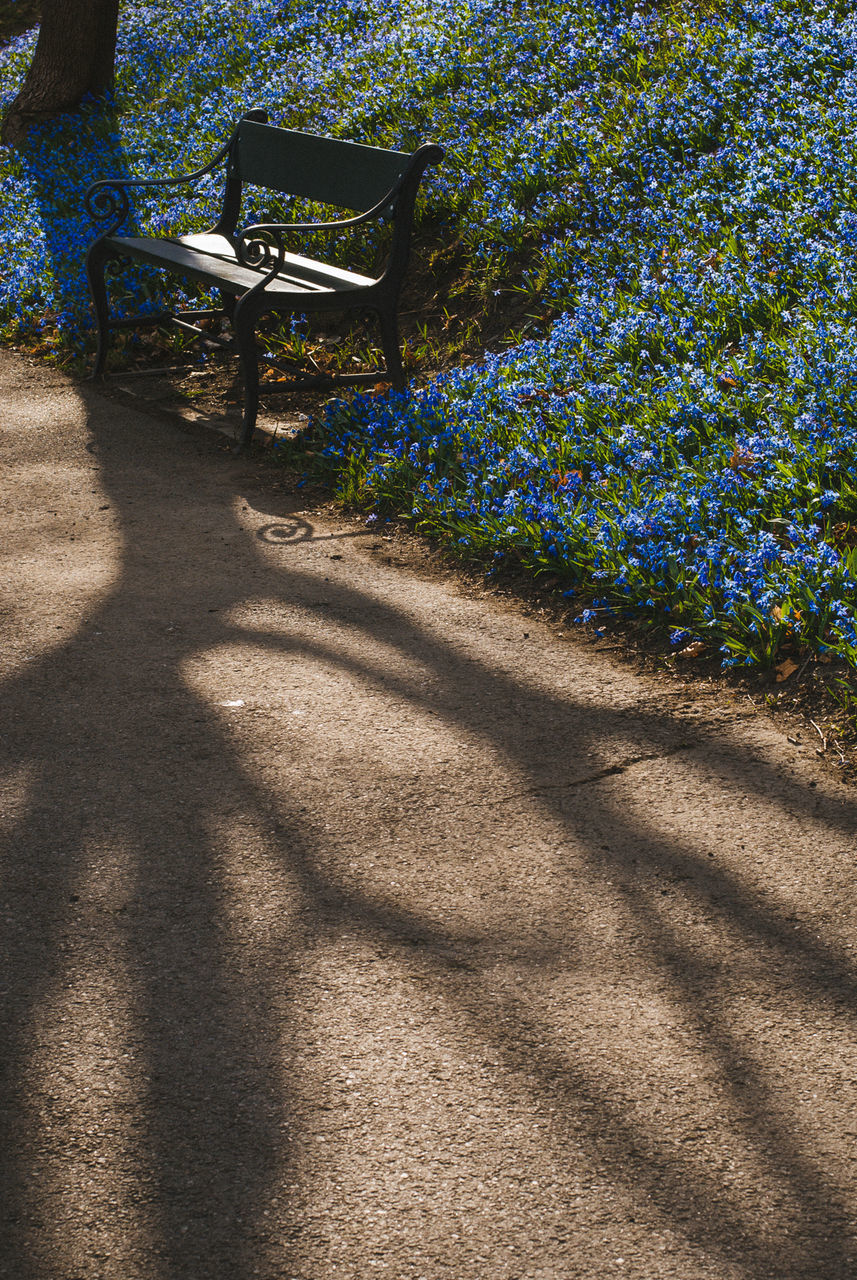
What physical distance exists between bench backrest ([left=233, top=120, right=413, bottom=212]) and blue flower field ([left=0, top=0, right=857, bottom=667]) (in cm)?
94

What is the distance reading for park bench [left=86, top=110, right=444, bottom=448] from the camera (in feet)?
17.4

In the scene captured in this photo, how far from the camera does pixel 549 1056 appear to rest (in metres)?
2.14

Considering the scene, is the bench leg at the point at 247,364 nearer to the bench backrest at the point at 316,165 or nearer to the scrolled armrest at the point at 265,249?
the scrolled armrest at the point at 265,249

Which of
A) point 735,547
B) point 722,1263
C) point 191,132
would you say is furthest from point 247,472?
point 191,132

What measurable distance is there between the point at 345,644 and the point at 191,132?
760cm

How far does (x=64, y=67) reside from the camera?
34.5 ft

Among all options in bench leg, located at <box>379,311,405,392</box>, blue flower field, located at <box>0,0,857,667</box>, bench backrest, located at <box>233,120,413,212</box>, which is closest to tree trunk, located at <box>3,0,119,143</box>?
blue flower field, located at <box>0,0,857,667</box>

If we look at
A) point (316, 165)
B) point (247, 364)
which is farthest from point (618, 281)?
point (247, 364)

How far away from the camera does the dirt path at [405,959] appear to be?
72.5 inches

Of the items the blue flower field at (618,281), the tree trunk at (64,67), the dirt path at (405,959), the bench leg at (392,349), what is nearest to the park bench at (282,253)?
the bench leg at (392,349)

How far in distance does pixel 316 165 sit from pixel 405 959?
4891mm

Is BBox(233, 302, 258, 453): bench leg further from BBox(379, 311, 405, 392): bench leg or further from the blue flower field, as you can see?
BBox(379, 311, 405, 392): bench leg

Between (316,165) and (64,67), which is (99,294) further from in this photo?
(64,67)

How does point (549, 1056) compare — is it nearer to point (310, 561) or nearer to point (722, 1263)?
point (722, 1263)
